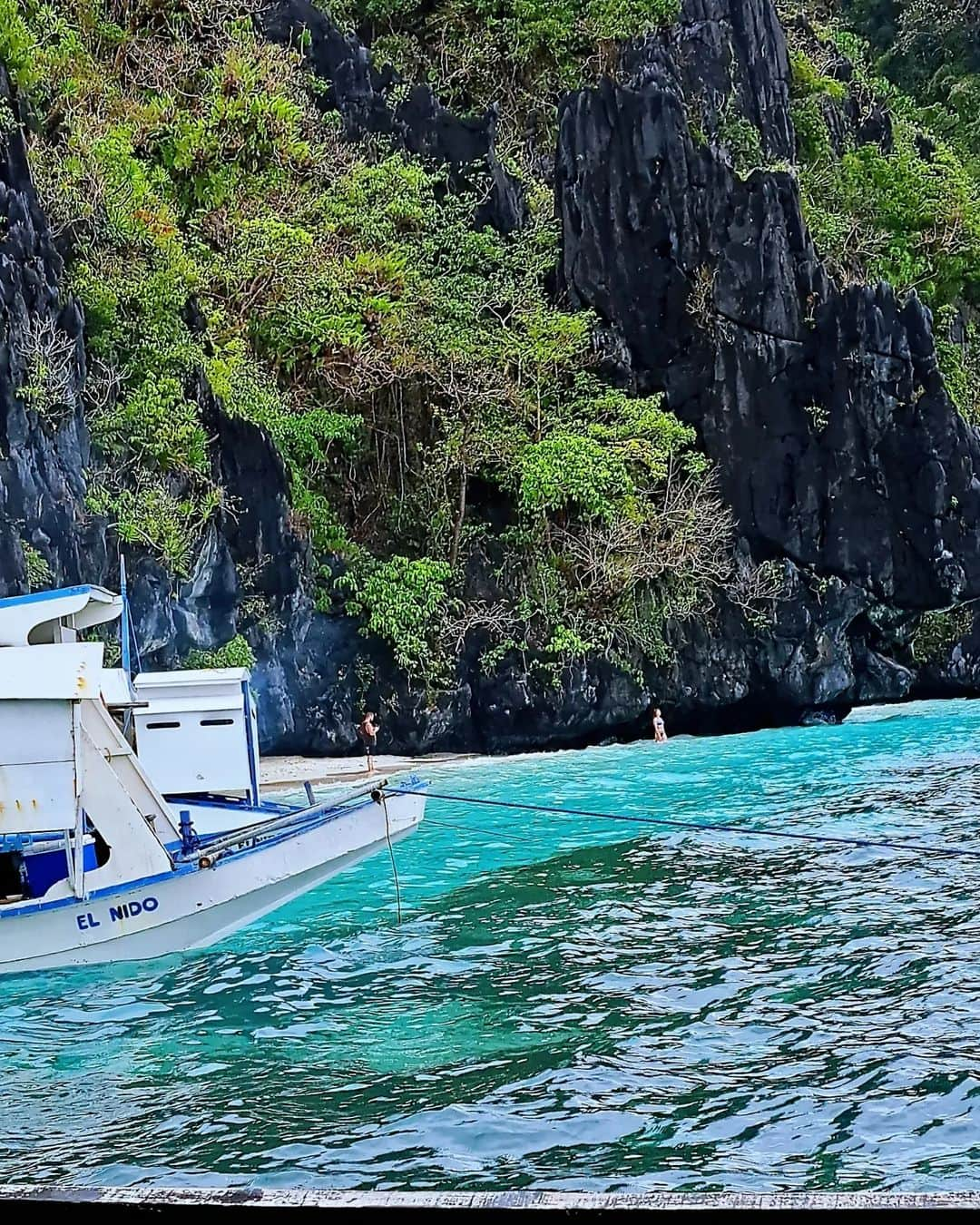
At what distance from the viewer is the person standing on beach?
26.1 metres

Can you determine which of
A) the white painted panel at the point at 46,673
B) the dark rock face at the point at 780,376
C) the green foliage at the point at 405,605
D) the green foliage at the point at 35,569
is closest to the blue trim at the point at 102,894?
the white painted panel at the point at 46,673

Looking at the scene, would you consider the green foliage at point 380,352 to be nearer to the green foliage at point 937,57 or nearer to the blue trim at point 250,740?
the blue trim at point 250,740

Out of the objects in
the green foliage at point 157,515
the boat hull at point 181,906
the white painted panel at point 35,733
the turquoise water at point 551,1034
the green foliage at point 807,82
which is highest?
the green foliage at point 807,82

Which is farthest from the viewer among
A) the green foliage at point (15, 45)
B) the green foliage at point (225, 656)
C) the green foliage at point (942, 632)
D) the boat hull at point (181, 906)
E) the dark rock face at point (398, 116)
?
the green foliage at point (942, 632)

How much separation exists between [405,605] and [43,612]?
1559 cm

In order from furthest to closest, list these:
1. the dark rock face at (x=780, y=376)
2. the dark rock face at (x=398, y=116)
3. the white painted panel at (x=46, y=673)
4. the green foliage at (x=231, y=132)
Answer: the dark rock face at (x=398, y=116)
the dark rock face at (x=780, y=376)
the green foliage at (x=231, y=132)
the white painted panel at (x=46, y=673)

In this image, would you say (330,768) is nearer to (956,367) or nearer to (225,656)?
(225,656)

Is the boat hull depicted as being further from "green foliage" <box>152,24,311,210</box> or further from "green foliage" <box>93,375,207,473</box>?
"green foliage" <box>152,24,311,210</box>

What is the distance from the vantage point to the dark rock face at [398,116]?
113ft

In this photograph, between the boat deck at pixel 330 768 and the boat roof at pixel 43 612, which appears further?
the boat deck at pixel 330 768

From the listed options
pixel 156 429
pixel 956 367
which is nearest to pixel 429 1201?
pixel 156 429

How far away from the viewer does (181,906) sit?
1223cm

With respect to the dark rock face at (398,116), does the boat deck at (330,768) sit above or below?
below

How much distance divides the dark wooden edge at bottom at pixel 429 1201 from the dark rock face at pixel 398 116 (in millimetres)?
33509
